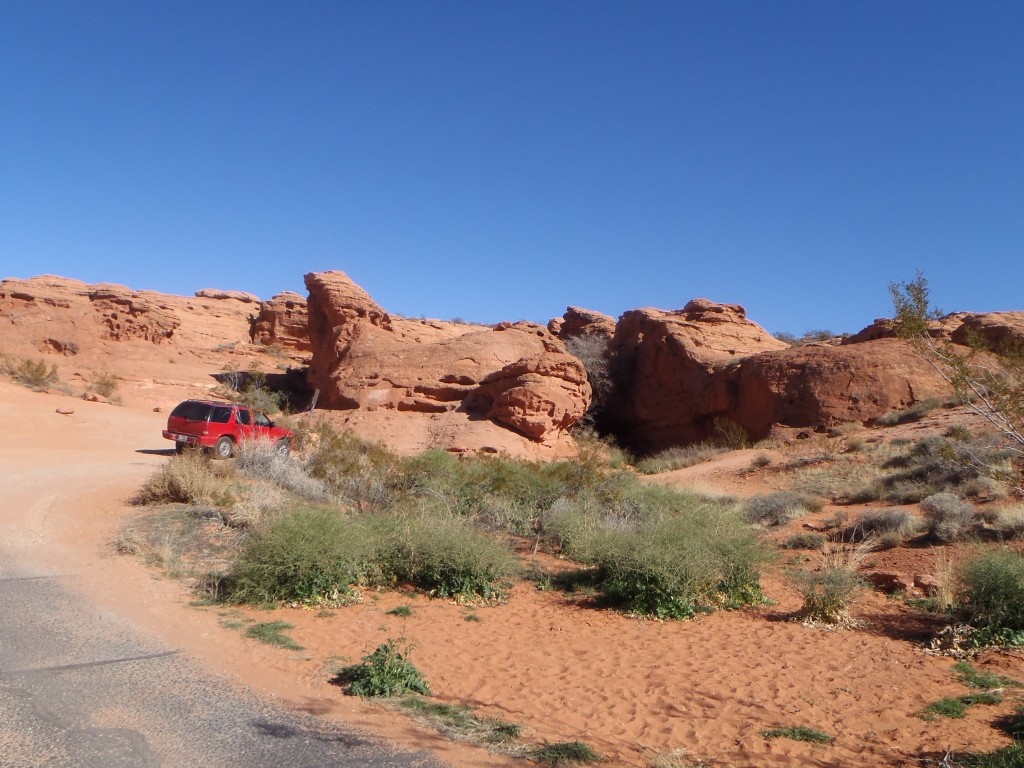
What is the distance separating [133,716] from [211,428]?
14.2 m

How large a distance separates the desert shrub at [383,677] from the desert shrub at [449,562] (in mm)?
3362

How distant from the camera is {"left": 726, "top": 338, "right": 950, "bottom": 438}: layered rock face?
27578 mm

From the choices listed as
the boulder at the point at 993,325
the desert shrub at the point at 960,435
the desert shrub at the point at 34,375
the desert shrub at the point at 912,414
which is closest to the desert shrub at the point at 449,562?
the desert shrub at the point at 960,435

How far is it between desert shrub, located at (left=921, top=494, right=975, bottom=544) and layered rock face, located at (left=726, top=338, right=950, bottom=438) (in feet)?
45.0

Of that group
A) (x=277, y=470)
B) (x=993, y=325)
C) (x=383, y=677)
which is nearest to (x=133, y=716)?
(x=383, y=677)

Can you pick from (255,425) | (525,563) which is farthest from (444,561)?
(255,425)

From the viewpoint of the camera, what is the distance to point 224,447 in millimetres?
18484

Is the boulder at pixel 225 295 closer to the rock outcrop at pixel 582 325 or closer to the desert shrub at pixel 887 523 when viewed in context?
the rock outcrop at pixel 582 325

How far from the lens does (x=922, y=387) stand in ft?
90.2

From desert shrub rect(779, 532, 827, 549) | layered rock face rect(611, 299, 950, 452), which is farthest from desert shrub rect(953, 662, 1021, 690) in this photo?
layered rock face rect(611, 299, 950, 452)

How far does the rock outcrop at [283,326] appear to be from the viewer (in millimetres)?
47438

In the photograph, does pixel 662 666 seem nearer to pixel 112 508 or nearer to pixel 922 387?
pixel 112 508

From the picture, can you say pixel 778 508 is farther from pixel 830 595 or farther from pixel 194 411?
pixel 194 411

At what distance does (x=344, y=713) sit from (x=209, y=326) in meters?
46.7
